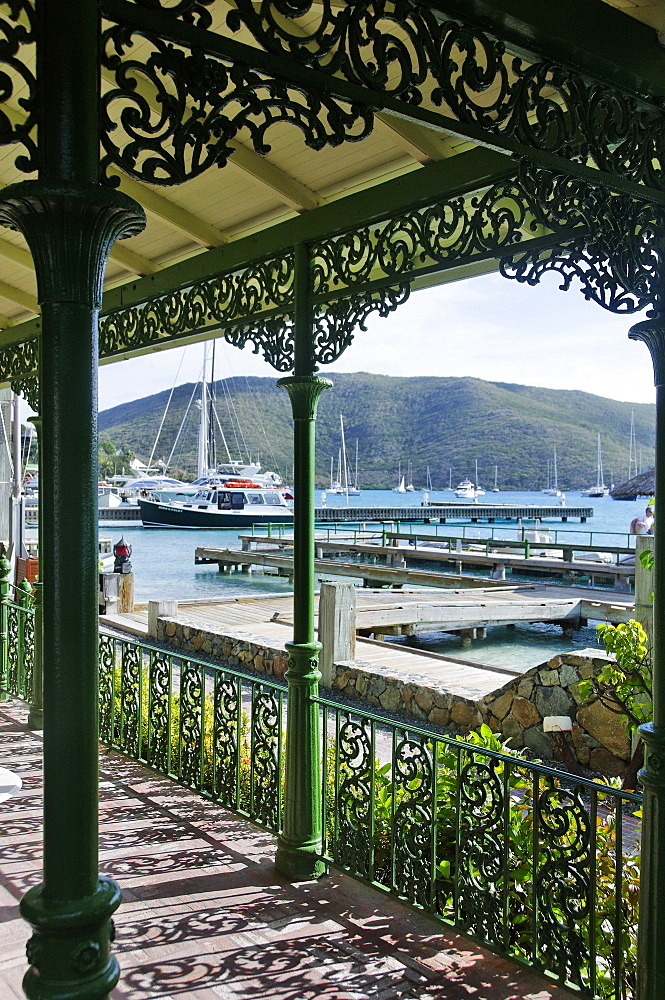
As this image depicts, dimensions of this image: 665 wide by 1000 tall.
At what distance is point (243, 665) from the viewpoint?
39.8 feet

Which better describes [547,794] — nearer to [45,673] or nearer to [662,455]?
[662,455]

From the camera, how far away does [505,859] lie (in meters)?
3.39

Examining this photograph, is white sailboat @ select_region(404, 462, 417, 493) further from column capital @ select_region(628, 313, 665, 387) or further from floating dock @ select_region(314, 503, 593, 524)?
column capital @ select_region(628, 313, 665, 387)

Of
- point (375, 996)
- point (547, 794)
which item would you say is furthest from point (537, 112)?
point (375, 996)

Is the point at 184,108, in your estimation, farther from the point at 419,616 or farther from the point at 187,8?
the point at 419,616

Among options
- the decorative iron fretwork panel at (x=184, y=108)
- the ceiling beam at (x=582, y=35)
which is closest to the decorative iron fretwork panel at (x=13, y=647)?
the decorative iron fretwork panel at (x=184, y=108)

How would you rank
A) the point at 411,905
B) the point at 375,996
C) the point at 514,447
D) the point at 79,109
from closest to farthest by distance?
the point at 79,109 → the point at 375,996 → the point at 411,905 → the point at 514,447

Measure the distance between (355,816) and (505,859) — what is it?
1.04 metres

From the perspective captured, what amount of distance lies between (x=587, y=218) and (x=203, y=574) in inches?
1206

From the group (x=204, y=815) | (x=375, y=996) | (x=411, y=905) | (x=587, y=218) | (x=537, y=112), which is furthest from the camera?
(x=204, y=815)

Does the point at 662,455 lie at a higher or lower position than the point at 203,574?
higher

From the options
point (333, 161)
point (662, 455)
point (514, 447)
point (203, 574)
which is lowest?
point (203, 574)

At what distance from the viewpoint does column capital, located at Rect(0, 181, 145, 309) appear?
1.74m

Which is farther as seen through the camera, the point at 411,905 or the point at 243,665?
the point at 243,665
